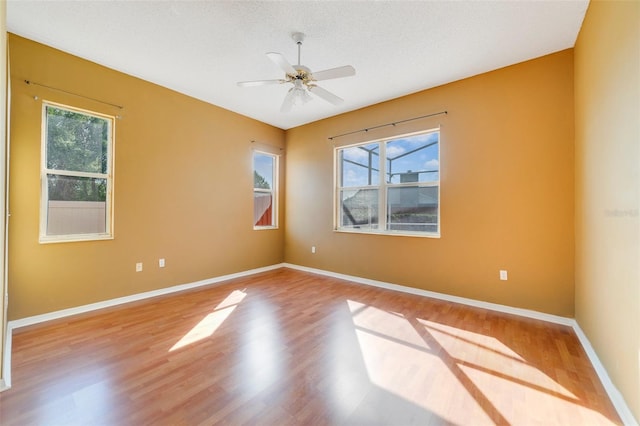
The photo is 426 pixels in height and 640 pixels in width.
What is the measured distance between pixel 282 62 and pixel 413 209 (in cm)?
272

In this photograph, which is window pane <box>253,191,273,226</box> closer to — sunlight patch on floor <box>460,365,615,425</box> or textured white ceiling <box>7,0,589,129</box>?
textured white ceiling <box>7,0,589,129</box>

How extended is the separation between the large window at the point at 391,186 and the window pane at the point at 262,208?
1.43 metres

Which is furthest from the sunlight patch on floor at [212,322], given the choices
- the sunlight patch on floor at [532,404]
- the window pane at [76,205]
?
the sunlight patch on floor at [532,404]

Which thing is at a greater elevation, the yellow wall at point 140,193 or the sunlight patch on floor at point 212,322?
the yellow wall at point 140,193

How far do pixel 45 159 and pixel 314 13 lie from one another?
315cm

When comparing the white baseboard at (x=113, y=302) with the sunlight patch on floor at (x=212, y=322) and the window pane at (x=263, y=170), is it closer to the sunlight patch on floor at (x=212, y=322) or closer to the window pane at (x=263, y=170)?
the sunlight patch on floor at (x=212, y=322)

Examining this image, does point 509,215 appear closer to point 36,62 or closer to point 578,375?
point 578,375

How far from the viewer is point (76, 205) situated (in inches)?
122

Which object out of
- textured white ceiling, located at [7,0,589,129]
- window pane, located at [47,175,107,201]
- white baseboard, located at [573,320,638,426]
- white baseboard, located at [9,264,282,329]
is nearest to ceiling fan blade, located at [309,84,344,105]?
textured white ceiling, located at [7,0,589,129]

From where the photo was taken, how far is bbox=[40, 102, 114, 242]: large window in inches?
115

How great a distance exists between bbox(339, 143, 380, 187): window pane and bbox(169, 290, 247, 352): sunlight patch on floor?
8.50 ft

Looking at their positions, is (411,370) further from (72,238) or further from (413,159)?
(72,238)

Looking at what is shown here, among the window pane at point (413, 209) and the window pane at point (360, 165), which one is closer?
the window pane at point (413, 209)

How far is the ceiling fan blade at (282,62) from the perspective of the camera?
2186 mm
